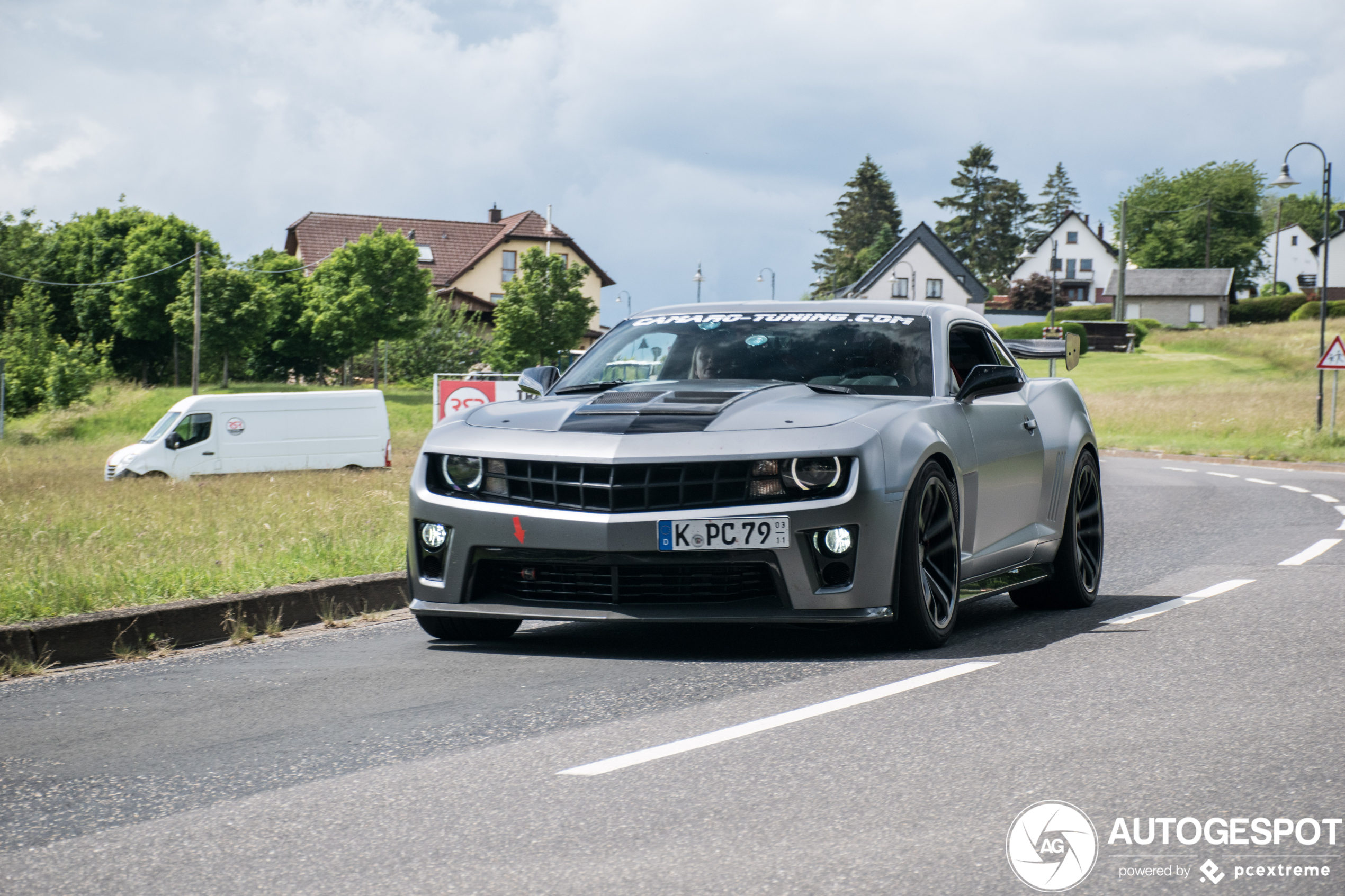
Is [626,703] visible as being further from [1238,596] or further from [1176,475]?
[1176,475]

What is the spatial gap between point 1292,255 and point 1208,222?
→ 19.2m

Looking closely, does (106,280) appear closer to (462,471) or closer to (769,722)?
(462,471)

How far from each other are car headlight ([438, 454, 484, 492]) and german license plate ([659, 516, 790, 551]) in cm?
91

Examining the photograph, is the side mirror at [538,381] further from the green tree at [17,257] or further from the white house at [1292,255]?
the white house at [1292,255]

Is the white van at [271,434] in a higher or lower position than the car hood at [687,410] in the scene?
lower

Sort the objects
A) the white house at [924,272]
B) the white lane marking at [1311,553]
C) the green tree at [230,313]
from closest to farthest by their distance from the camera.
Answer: the white lane marking at [1311,553] < the green tree at [230,313] < the white house at [924,272]

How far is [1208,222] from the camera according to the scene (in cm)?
12750

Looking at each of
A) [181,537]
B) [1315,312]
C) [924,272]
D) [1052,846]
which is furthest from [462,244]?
[1052,846]

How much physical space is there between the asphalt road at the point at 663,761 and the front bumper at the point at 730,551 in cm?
24

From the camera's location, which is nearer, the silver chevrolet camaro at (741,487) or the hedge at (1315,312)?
the silver chevrolet camaro at (741,487)

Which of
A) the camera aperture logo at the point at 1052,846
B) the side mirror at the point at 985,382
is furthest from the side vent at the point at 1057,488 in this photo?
the camera aperture logo at the point at 1052,846

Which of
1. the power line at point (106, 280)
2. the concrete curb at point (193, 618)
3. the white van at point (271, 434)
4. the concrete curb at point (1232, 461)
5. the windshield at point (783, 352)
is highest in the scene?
the power line at point (106, 280)

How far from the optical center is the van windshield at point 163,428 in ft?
104

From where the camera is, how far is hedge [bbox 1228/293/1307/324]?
10112 centimetres
